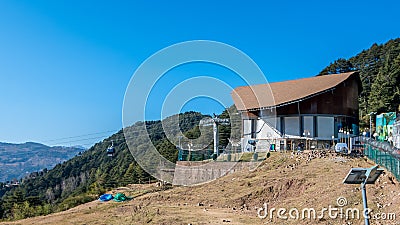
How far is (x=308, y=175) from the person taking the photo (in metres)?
17.3

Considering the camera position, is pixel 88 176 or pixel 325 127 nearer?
pixel 325 127

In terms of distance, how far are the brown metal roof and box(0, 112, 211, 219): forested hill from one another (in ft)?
16.3

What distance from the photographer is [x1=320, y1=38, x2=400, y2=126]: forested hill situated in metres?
48.5

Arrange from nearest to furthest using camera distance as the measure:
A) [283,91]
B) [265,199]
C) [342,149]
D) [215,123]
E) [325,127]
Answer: [265,199], [342,149], [215,123], [325,127], [283,91]

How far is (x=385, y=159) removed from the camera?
576 inches

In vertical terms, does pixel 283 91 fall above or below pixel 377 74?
below

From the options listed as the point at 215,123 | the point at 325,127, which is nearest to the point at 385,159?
the point at 215,123

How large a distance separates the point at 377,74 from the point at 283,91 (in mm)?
34059

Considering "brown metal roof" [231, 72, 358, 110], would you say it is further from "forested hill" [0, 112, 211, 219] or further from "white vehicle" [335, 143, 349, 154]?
"white vehicle" [335, 143, 349, 154]

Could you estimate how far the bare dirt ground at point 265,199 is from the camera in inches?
459

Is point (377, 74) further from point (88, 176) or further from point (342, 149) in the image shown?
point (88, 176)

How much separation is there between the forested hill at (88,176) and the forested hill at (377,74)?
26563 millimetres

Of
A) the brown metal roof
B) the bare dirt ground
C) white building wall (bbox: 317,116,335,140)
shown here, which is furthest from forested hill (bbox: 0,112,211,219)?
white building wall (bbox: 317,116,335,140)

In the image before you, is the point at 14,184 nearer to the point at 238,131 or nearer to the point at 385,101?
the point at 238,131
